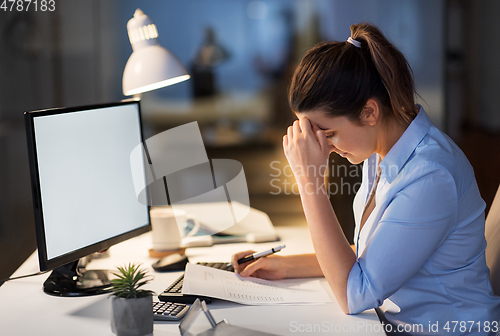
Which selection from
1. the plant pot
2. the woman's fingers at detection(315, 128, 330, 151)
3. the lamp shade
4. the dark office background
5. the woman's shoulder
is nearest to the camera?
the plant pot

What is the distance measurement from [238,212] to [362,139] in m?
0.80

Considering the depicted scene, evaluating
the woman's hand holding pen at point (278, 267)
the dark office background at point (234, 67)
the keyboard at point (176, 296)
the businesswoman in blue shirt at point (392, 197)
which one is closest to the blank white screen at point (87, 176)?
the keyboard at point (176, 296)

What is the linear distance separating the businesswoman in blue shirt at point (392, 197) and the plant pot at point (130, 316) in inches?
14.3

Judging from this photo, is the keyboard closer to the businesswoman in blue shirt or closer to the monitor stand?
the monitor stand

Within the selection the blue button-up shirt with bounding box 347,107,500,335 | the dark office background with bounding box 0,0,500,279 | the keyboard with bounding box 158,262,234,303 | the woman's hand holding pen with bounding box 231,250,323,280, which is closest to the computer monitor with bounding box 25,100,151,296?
the keyboard with bounding box 158,262,234,303

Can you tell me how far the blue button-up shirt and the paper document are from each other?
138 millimetres

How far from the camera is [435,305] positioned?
0.93 metres

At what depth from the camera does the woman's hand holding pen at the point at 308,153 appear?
3.24 ft

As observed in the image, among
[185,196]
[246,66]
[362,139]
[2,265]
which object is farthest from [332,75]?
[2,265]

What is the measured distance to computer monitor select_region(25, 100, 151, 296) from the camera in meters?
0.94

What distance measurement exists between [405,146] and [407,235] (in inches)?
8.2

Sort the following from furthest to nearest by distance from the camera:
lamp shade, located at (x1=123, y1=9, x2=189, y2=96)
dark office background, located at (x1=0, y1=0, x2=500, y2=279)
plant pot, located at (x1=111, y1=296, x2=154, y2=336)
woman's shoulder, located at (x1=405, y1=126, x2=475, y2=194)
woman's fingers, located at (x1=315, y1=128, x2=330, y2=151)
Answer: dark office background, located at (x1=0, y1=0, x2=500, y2=279), lamp shade, located at (x1=123, y1=9, x2=189, y2=96), woman's fingers, located at (x1=315, y1=128, x2=330, y2=151), woman's shoulder, located at (x1=405, y1=126, x2=475, y2=194), plant pot, located at (x1=111, y1=296, x2=154, y2=336)

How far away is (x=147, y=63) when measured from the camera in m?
1.25

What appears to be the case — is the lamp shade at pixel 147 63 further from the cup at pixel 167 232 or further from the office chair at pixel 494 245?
the office chair at pixel 494 245
